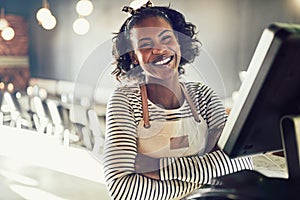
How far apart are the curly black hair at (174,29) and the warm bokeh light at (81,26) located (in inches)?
20.9

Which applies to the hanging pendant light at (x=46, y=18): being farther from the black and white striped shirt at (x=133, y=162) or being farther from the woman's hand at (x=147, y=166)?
the woman's hand at (x=147, y=166)

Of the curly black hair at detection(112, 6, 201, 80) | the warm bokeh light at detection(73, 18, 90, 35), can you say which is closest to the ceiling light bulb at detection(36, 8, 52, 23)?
the warm bokeh light at detection(73, 18, 90, 35)

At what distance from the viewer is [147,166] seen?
189cm

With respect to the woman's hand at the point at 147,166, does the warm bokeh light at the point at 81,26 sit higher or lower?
higher

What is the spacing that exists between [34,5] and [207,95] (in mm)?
1713

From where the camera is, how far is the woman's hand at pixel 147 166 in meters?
Result: 1.74

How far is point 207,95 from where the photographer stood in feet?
6.44

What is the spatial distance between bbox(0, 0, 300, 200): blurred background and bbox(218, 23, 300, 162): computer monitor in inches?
67.5

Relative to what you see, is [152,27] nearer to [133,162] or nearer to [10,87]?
[133,162]

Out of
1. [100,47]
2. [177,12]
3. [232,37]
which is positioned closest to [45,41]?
[100,47]

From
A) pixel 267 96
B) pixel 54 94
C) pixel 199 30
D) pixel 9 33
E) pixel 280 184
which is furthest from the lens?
pixel 9 33

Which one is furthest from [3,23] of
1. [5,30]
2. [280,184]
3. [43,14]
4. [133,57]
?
[280,184]

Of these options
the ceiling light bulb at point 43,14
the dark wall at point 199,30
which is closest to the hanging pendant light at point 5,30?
the dark wall at point 199,30

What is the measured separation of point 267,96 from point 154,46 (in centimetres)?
144
